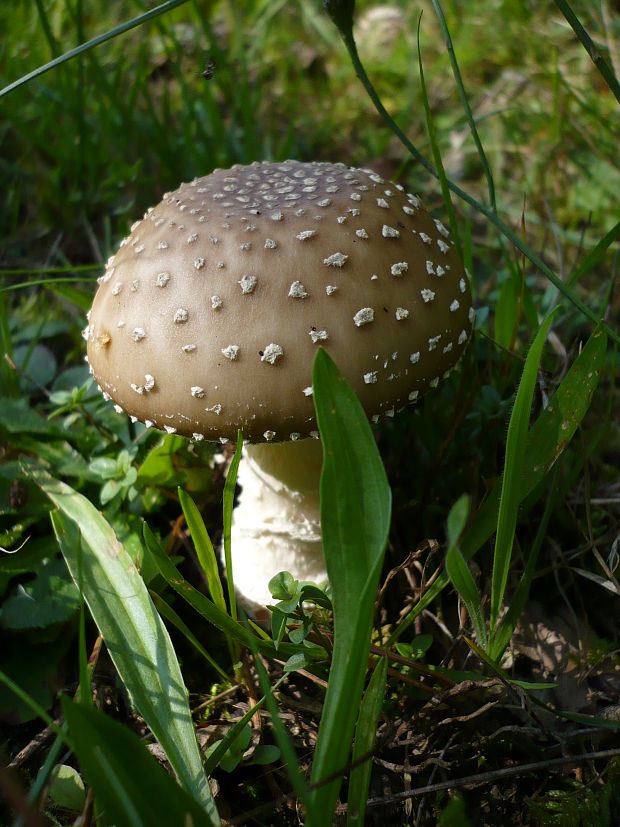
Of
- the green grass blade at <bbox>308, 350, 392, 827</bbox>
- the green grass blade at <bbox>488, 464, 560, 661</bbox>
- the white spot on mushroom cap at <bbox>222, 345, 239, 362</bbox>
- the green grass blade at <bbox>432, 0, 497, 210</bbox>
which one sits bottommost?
the green grass blade at <bbox>488, 464, 560, 661</bbox>

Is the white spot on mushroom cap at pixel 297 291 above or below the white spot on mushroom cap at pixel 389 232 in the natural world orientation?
below

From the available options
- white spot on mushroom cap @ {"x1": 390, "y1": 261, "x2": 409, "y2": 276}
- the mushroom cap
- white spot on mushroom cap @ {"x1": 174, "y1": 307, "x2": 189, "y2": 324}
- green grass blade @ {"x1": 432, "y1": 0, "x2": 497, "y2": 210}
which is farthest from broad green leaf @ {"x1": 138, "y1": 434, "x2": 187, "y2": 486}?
green grass blade @ {"x1": 432, "y1": 0, "x2": 497, "y2": 210}

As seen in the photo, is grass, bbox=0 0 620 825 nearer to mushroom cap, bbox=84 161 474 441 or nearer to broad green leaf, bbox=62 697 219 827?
broad green leaf, bbox=62 697 219 827

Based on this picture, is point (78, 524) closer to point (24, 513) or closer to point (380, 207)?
point (24, 513)

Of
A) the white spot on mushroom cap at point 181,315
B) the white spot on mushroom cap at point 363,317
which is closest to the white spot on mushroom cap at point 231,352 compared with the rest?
the white spot on mushroom cap at point 181,315

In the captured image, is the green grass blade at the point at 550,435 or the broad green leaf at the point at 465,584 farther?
the green grass blade at the point at 550,435

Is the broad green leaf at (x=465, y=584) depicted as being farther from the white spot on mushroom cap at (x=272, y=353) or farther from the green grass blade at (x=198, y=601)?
the white spot on mushroom cap at (x=272, y=353)

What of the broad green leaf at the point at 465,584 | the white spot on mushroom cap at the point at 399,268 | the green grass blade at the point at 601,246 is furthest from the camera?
the green grass blade at the point at 601,246

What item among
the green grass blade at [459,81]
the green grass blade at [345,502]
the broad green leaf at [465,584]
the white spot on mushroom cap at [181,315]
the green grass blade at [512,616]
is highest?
the green grass blade at [459,81]
